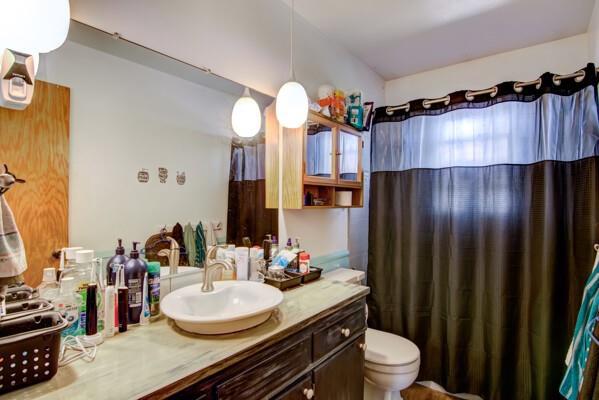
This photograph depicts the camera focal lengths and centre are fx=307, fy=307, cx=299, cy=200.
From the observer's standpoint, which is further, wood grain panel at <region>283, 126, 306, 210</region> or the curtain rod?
the curtain rod

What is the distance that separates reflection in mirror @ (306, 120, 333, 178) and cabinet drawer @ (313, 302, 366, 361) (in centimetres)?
75

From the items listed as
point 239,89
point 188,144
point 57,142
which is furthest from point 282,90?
point 57,142

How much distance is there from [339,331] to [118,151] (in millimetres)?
1127

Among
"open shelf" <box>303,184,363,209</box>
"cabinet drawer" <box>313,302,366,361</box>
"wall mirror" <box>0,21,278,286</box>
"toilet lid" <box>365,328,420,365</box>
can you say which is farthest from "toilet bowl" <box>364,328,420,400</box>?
"wall mirror" <box>0,21,278,286</box>

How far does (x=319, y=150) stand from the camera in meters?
1.78

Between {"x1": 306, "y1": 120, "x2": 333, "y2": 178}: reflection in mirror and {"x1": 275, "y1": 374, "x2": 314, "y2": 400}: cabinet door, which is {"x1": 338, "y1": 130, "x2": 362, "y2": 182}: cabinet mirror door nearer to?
{"x1": 306, "y1": 120, "x2": 333, "y2": 178}: reflection in mirror

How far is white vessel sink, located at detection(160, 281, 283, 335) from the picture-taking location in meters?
0.93

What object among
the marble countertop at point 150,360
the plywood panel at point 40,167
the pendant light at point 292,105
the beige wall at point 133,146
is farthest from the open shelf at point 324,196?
the plywood panel at point 40,167

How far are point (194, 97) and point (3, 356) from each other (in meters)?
1.07

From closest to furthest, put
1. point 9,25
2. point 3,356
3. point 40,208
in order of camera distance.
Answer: point 3,356
point 9,25
point 40,208

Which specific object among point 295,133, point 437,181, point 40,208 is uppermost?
point 295,133

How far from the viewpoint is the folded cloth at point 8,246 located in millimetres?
767

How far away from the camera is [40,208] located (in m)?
0.95

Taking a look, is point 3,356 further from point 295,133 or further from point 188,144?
point 295,133
